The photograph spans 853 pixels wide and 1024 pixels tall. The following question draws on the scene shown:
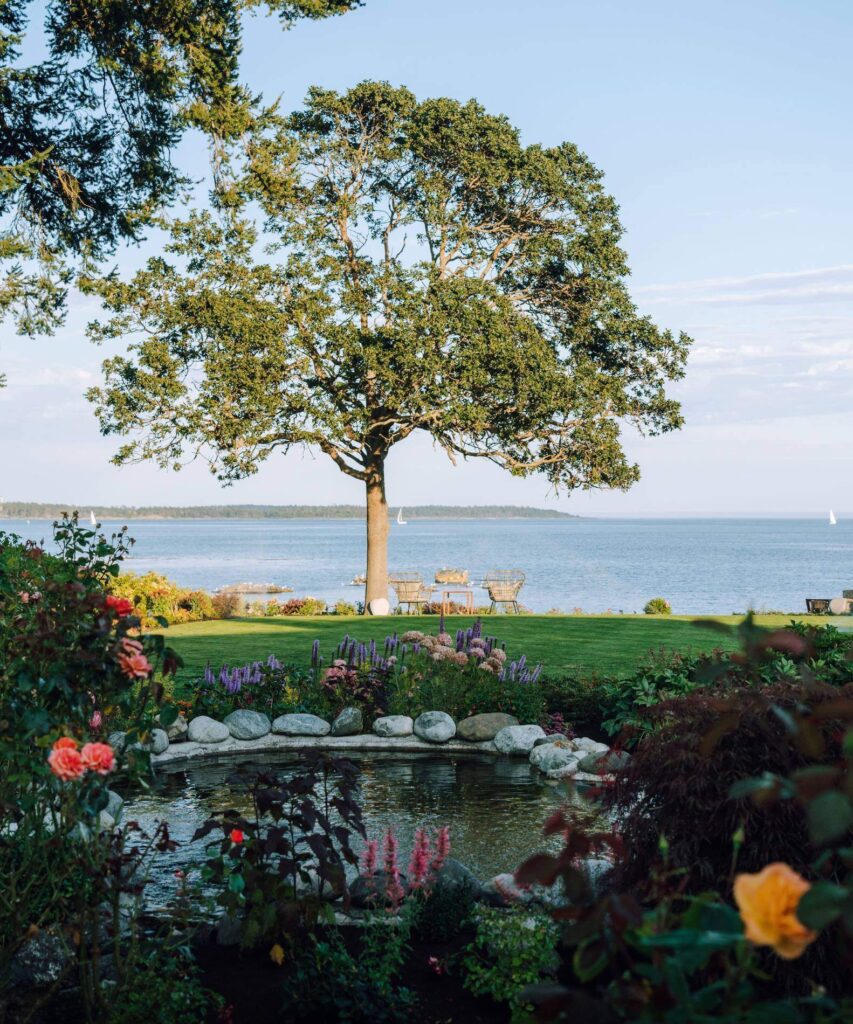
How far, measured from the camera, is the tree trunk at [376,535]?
1035 inches

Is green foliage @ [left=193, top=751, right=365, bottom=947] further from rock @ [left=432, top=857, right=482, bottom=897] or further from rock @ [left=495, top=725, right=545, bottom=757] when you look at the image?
rock @ [left=495, top=725, right=545, bottom=757]

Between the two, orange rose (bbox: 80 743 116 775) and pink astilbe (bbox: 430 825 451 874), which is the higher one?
orange rose (bbox: 80 743 116 775)

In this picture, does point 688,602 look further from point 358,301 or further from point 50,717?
point 50,717

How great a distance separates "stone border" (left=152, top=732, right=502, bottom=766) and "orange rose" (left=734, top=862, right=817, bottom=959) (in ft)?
28.5

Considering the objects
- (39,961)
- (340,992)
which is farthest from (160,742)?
(340,992)

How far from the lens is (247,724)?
10.1 meters

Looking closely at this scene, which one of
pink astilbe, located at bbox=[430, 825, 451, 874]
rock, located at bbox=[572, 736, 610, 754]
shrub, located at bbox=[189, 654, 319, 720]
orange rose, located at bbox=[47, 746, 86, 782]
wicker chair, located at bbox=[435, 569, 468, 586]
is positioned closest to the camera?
orange rose, located at bbox=[47, 746, 86, 782]

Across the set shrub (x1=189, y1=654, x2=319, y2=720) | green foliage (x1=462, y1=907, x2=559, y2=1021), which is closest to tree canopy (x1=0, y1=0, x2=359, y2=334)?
shrub (x1=189, y1=654, x2=319, y2=720)

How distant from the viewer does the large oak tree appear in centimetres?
2309

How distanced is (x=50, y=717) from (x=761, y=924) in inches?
107

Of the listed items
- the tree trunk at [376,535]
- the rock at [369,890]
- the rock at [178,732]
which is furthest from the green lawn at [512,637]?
the rock at [369,890]

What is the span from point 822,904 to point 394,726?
9.04 meters

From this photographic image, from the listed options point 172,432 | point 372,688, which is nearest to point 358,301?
point 172,432

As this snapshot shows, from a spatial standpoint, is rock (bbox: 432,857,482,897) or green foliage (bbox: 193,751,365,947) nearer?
green foliage (bbox: 193,751,365,947)
